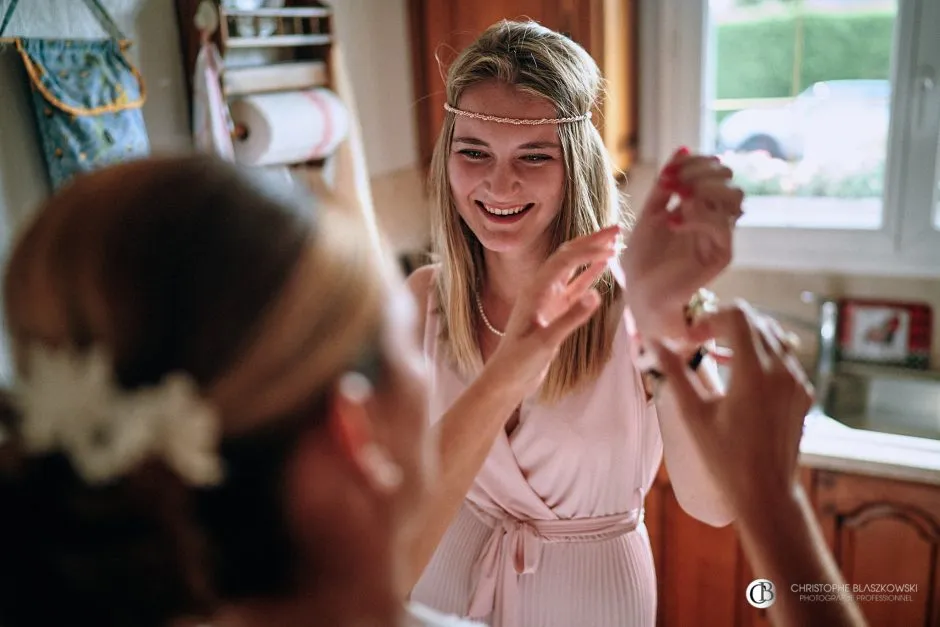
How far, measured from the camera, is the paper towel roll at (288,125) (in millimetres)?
1720

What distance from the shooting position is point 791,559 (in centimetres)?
59

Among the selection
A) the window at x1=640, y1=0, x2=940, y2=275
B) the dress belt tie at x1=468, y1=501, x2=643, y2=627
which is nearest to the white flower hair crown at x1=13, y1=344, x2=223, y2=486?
the dress belt tie at x1=468, y1=501, x2=643, y2=627

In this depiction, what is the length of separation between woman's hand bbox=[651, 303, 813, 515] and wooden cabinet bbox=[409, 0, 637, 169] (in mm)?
1465

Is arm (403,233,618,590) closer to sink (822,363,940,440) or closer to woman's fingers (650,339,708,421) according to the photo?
woman's fingers (650,339,708,421)

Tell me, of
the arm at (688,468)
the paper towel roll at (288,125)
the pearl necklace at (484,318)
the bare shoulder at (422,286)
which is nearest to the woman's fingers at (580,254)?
the arm at (688,468)

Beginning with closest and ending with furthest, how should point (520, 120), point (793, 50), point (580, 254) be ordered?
point (580, 254), point (520, 120), point (793, 50)

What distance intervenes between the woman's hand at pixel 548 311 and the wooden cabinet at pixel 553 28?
1.10 m

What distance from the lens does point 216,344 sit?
461 millimetres

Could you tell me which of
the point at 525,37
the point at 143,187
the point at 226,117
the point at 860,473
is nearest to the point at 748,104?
the point at 860,473

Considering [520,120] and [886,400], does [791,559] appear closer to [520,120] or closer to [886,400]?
[520,120]

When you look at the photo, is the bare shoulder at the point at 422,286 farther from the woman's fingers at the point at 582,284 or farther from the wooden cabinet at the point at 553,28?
the wooden cabinet at the point at 553,28

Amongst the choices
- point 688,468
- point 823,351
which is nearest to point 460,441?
point 688,468

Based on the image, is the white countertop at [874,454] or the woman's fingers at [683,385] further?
the white countertop at [874,454]

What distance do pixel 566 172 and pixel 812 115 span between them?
1.42 metres
